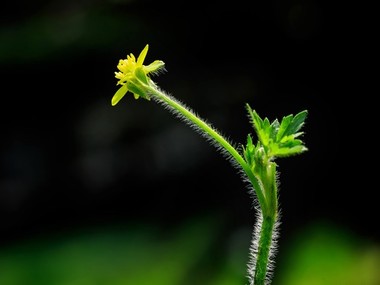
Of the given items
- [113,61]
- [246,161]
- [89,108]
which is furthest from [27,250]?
[246,161]

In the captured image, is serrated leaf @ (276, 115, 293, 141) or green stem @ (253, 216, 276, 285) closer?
green stem @ (253, 216, 276, 285)

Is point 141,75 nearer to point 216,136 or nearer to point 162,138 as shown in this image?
point 216,136

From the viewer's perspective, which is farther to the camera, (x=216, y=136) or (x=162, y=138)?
(x=162, y=138)

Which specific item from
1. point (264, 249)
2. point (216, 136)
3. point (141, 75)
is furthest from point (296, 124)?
point (141, 75)

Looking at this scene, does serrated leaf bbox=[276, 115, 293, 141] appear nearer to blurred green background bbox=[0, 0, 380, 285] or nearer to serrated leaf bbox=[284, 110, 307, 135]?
serrated leaf bbox=[284, 110, 307, 135]

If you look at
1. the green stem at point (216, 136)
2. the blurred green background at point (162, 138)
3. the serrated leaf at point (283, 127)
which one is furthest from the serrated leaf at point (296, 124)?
the blurred green background at point (162, 138)

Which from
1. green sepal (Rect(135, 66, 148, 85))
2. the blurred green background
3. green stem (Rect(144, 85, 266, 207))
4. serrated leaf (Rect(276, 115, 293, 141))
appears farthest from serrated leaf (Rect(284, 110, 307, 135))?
the blurred green background
